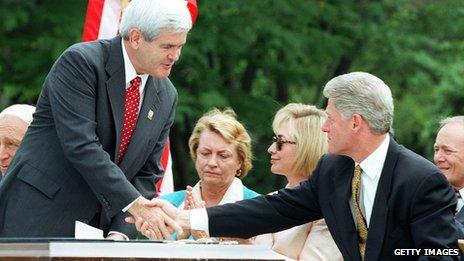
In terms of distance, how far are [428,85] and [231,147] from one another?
38.8ft

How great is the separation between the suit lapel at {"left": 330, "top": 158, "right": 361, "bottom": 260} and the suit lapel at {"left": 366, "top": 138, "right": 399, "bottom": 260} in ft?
0.42

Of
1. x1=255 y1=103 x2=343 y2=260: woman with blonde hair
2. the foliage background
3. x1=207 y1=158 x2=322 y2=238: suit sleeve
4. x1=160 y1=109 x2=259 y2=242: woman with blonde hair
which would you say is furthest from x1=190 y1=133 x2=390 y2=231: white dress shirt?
the foliage background

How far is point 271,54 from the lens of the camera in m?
17.7

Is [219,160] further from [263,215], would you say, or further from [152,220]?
[152,220]

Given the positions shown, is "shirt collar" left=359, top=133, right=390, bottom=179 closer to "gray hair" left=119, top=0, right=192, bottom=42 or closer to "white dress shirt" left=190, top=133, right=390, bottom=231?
"white dress shirt" left=190, top=133, right=390, bottom=231

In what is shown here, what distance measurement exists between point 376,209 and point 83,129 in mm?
1491

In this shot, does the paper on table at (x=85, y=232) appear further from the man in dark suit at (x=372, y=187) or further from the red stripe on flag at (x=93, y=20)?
the red stripe on flag at (x=93, y=20)

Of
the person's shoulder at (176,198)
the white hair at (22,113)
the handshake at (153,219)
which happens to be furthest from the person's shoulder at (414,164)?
the white hair at (22,113)

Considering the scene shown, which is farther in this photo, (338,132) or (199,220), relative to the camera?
(199,220)

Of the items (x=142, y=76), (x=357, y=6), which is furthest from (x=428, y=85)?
(x=142, y=76)

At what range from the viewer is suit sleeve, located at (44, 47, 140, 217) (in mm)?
6488

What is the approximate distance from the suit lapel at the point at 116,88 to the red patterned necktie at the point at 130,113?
64 millimetres

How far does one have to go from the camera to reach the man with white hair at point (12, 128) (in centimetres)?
809

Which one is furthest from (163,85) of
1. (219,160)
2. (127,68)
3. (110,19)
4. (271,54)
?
(271,54)
